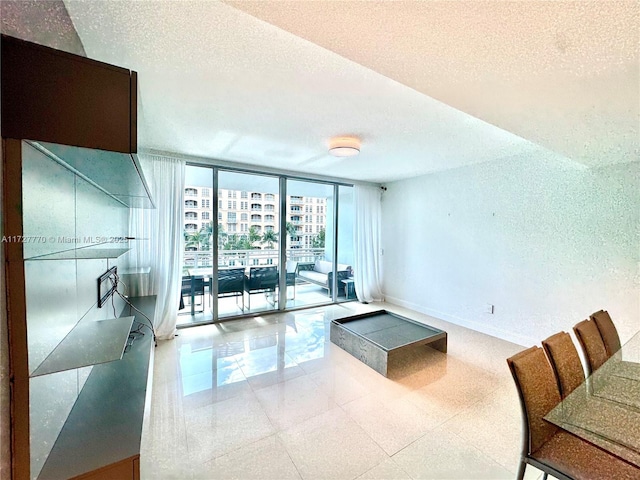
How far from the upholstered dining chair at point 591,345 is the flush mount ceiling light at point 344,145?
2.25 m

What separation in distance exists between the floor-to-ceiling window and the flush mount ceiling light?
1.59 meters

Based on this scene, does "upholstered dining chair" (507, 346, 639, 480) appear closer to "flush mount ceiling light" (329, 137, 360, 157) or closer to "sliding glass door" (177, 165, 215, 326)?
"flush mount ceiling light" (329, 137, 360, 157)

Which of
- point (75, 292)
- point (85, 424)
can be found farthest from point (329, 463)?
point (75, 292)

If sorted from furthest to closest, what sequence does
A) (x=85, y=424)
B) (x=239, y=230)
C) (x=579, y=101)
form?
(x=239, y=230)
(x=579, y=101)
(x=85, y=424)

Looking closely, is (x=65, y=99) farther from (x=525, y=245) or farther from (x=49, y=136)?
(x=525, y=245)

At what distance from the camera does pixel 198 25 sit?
1.19m

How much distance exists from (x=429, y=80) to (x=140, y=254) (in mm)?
3379

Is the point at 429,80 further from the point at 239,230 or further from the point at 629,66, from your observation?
the point at 239,230

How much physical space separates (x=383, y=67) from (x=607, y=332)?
8.01 feet

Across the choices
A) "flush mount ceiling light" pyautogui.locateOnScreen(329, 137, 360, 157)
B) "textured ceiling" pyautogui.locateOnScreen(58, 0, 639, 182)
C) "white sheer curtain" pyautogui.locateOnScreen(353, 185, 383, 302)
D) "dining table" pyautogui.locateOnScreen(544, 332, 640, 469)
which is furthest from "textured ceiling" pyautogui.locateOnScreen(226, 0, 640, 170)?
"white sheer curtain" pyautogui.locateOnScreen(353, 185, 383, 302)

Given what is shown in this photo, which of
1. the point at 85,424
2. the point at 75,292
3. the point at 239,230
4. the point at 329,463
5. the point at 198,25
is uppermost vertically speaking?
the point at 198,25

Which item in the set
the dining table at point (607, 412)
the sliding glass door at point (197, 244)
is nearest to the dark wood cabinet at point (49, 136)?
the dining table at point (607, 412)

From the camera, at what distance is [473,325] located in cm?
364

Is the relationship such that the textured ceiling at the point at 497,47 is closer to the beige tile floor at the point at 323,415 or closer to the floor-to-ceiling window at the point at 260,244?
the beige tile floor at the point at 323,415
